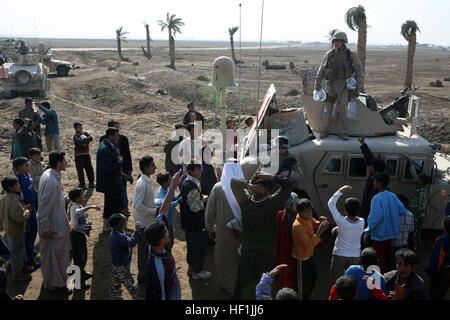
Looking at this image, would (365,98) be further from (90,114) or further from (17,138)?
(90,114)

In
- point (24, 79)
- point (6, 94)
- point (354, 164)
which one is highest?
point (24, 79)

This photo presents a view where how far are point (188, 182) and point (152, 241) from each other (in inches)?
62.9

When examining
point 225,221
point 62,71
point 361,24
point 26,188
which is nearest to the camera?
point 225,221

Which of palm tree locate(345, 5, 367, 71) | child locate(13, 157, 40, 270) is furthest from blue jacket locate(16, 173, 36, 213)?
palm tree locate(345, 5, 367, 71)

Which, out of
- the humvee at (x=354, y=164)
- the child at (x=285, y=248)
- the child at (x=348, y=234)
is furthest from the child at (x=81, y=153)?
the child at (x=348, y=234)

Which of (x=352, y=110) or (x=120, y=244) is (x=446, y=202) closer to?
(x=352, y=110)

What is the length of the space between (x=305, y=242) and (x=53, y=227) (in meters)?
3.07

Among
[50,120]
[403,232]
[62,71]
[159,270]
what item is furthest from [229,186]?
[62,71]

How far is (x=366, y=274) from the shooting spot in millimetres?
4047

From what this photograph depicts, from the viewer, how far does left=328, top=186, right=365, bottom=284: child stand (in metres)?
4.80

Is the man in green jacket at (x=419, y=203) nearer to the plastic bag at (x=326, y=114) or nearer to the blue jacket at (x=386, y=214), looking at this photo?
the blue jacket at (x=386, y=214)

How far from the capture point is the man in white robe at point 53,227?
5.32 meters

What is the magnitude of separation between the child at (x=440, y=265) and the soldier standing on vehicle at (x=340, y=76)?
2.42 metres
